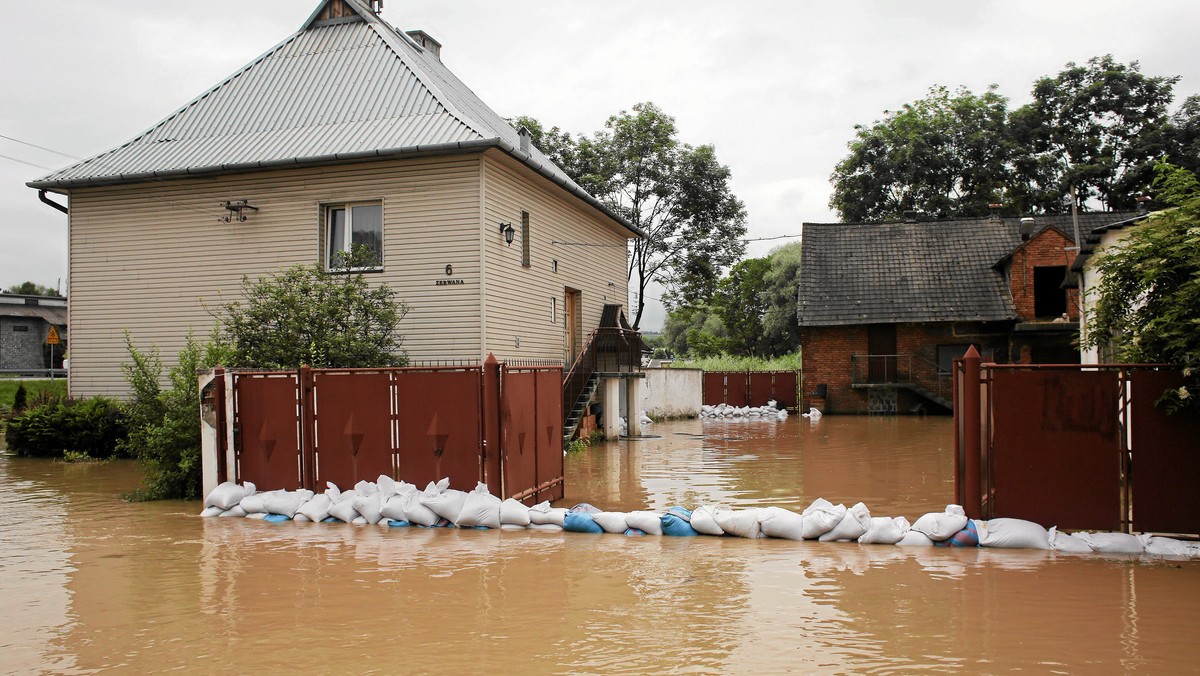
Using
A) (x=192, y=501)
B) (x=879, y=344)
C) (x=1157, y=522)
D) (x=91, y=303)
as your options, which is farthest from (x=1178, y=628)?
(x=879, y=344)

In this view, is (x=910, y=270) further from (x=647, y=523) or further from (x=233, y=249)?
(x=647, y=523)

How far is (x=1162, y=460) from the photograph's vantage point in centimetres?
772

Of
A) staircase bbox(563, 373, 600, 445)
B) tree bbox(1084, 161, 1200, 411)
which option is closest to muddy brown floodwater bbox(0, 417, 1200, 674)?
tree bbox(1084, 161, 1200, 411)

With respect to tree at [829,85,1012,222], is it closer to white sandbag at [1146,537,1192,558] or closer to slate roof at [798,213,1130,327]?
slate roof at [798,213,1130,327]

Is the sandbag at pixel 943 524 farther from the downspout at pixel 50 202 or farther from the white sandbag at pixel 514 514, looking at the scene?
the downspout at pixel 50 202

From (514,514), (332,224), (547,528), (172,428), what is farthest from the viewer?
(332,224)

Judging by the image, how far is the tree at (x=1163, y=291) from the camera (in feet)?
24.5

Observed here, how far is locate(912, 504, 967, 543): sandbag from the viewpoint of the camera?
791 cm

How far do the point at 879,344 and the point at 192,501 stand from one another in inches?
982

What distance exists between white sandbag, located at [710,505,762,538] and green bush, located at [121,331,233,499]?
6842 millimetres

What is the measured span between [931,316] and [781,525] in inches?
944

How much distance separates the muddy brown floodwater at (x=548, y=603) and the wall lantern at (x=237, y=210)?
27.2 ft

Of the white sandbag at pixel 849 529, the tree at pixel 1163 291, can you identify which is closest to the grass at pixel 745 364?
the tree at pixel 1163 291

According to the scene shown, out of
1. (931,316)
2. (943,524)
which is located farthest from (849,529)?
(931,316)
